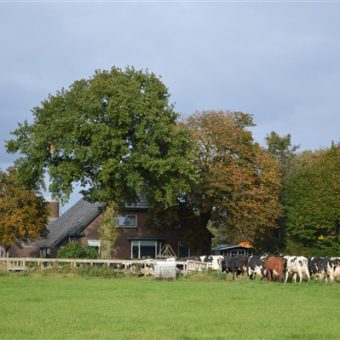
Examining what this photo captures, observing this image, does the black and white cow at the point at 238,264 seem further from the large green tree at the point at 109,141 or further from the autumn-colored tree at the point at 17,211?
the autumn-colored tree at the point at 17,211

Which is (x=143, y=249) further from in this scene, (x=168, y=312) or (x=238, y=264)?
(x=168, y=312)

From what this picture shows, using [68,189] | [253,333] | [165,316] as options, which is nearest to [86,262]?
[68,189]

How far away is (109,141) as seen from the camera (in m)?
47.2

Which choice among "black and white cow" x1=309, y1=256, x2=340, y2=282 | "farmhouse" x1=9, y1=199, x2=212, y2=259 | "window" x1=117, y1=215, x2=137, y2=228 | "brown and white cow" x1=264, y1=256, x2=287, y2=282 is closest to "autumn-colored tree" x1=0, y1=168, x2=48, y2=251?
"farmhouse" x1=9, y1=199, x2=212, y2=259

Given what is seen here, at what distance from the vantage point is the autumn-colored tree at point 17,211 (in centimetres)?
5112

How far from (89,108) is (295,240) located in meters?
23.0

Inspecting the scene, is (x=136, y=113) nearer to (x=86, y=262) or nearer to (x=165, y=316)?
(x=86, y=262)

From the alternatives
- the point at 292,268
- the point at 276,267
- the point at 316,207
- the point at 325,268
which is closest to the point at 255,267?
→ the point at 292,268

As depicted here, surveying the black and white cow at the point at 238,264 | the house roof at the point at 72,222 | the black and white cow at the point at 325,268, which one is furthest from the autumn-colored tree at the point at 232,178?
the black and white cow at the point at 325,268

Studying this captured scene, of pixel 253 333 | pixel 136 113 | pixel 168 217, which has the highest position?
pixel 136 113

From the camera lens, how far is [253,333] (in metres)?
15.7

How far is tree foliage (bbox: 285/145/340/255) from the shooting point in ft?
187

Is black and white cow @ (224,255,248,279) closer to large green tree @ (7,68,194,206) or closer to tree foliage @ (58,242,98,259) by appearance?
large green tree @ (7,68,194,206)

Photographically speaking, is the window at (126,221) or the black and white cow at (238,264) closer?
the black and white cow at (238,264)
